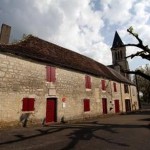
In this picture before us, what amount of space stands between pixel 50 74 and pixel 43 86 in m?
1.26

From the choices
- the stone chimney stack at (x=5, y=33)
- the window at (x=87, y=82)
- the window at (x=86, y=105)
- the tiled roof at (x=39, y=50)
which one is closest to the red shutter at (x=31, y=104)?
the tiled roof at (x=39, y=50)

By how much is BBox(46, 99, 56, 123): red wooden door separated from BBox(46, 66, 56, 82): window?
5.49 feet

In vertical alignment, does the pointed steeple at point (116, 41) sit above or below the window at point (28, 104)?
above

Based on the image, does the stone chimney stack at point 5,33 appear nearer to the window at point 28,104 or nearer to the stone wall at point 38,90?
the stone wall at point 38,90

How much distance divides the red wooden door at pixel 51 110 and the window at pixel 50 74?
167cm

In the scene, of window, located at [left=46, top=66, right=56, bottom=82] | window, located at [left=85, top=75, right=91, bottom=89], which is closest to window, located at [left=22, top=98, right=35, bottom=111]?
window, located at [left=46, top=66, right=56, bottom=82]

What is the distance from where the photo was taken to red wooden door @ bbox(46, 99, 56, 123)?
49.0 ft

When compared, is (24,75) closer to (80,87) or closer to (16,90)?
(16,90)

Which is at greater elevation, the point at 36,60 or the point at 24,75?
the point at 36,60

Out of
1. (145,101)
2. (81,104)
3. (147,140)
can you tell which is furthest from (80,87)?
(145,101)

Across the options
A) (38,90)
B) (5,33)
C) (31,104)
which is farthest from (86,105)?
(5,33)

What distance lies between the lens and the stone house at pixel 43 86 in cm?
1248

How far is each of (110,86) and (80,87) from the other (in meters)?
7.06

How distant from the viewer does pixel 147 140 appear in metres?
8.12
